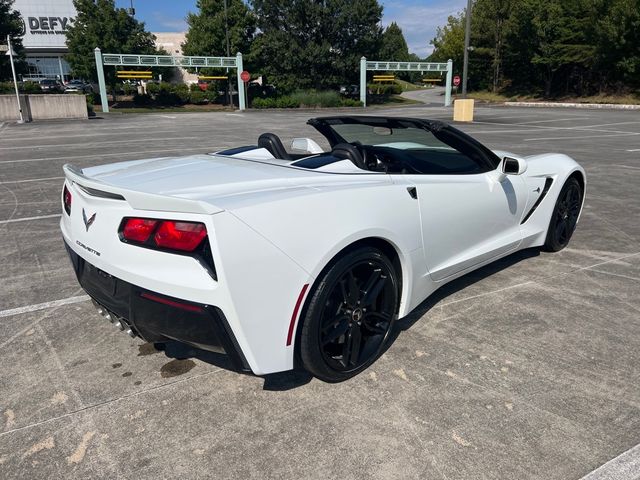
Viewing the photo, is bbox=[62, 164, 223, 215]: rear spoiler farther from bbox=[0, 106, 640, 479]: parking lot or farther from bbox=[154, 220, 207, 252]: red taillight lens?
bbox=[0, 106, 640, 479]: parking lot

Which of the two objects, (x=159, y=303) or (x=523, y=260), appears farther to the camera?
(x=523, y=260)

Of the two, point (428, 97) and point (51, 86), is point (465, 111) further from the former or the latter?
point (51, 86)

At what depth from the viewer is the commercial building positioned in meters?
72.8

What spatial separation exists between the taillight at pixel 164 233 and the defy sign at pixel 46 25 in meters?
85.6

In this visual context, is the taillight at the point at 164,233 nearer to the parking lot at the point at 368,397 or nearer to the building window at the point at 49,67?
the parking lot at the point at 368,397

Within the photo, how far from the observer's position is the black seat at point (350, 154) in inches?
116

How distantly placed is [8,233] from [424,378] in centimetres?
482

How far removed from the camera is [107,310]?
8.38 ft

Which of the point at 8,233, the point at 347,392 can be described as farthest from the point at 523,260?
the point at 8,233

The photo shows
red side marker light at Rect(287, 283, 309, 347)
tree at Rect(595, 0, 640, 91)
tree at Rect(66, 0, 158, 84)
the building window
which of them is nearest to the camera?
red side marker light at Rect(287, 283, 309, 347)

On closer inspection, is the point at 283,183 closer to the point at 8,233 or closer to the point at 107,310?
the point at 107,310

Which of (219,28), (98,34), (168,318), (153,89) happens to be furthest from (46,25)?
(168,318)

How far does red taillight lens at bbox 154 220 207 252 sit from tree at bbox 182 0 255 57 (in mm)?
47255

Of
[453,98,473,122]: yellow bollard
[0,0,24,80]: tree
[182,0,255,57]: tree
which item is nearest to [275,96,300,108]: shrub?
[182,0,255,57]: tree
